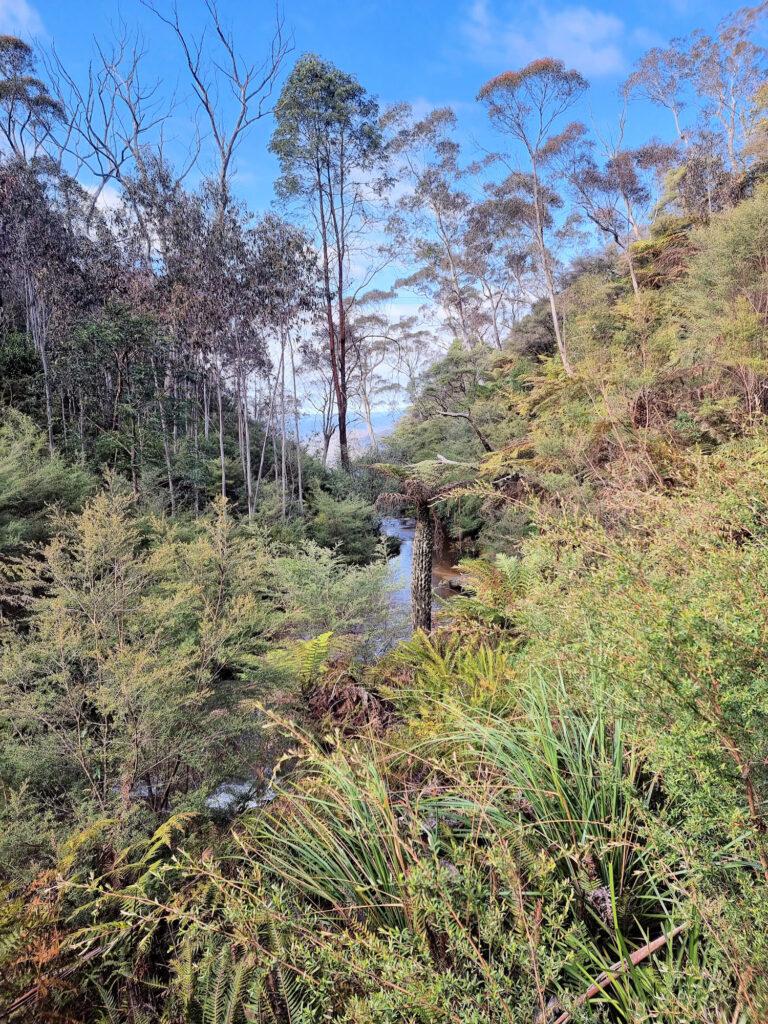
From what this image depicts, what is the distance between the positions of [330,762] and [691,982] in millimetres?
839

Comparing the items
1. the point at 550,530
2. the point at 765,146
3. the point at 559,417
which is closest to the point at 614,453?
the point at 559,417

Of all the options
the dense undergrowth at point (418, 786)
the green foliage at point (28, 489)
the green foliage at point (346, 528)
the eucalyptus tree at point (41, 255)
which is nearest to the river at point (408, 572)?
the green foliage at point (346, 528)

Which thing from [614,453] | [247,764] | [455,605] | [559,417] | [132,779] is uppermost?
[559,417]

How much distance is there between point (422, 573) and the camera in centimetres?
403

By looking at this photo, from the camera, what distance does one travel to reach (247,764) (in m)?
2.08

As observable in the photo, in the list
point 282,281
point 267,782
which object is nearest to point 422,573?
point 267,782

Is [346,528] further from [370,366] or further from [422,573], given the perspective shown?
[370,366]

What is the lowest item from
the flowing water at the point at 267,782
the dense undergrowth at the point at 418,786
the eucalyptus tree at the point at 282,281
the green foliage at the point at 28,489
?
the flowing water at the point at 267,782

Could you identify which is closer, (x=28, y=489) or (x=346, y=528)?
(x=28, y=489)

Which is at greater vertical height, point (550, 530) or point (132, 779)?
point (550, 530)

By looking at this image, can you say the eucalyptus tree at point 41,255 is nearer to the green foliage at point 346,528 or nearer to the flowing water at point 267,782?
the green foliage at point 346,528

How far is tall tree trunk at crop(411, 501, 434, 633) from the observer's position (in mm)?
3984

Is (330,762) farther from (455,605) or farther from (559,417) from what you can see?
(559,417)

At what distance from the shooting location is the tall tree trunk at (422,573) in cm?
398
